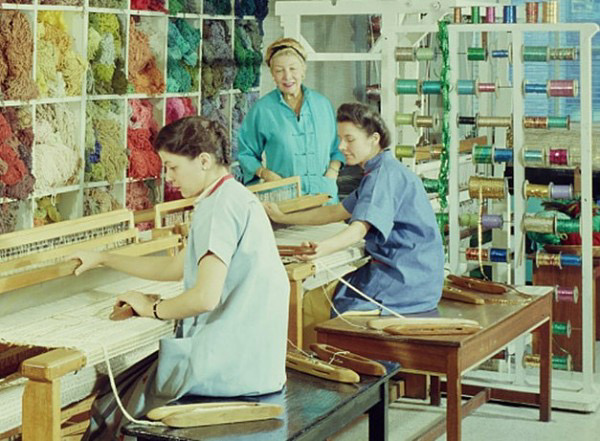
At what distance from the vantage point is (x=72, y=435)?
10.6ft

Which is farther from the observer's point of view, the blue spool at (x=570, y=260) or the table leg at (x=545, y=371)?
the blue spool at (x=570, y=260)

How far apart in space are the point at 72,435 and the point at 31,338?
0.55m

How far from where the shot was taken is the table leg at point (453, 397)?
11.7ft

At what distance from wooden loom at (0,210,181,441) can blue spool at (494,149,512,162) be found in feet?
5.13

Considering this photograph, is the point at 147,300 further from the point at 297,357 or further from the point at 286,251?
the point at 286,251

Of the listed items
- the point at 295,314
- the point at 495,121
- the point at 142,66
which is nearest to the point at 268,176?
the point at 495,121

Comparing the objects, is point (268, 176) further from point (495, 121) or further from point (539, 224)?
point (539, 224)

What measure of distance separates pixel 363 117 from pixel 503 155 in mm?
887

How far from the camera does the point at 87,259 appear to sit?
3152mm

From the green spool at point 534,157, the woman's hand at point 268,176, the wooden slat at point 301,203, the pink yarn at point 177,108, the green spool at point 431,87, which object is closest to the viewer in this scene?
the wooden slat at point 301,203

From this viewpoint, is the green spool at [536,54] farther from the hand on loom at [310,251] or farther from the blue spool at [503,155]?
the hand on loom at [310,251]

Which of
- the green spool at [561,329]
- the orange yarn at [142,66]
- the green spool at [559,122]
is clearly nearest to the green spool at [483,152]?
the green spool at [559,122]

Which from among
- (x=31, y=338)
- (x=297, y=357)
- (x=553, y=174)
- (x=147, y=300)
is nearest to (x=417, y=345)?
(x=297, y=357)

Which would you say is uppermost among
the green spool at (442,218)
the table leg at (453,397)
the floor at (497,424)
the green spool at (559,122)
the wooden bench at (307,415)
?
the green spool at (559,122)
